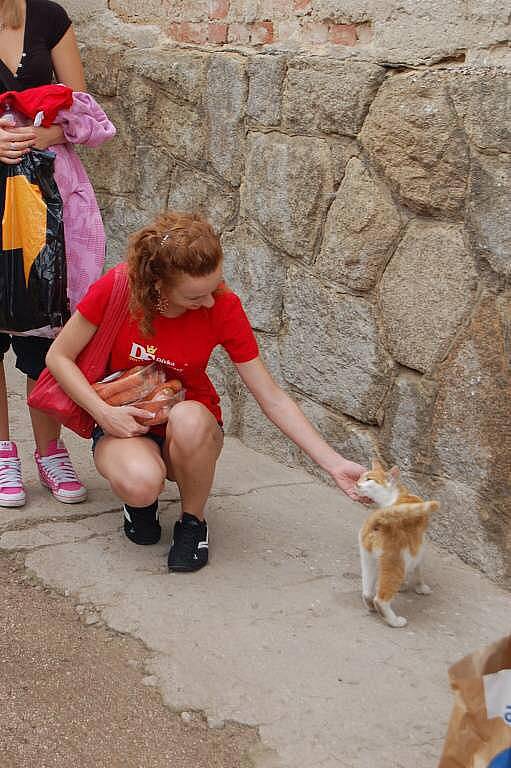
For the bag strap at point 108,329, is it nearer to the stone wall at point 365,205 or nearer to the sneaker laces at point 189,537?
the sneaker laces at point 189,537

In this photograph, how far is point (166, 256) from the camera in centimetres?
269

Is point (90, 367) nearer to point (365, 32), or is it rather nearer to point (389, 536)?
point (389, 536)

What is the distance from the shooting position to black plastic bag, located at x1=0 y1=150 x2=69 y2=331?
311 cm

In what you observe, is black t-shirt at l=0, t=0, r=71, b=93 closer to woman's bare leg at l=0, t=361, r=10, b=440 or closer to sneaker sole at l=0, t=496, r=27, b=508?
woman's bare leg at l=0, t=361, r=10, b=440

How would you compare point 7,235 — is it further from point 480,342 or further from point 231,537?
point 480,342

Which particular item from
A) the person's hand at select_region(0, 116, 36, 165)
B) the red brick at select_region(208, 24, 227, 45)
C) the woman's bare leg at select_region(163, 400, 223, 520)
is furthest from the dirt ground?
the red brick at select_region(208, 24, 227, 45)

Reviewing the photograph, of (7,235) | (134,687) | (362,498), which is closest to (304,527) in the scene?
(362,498)

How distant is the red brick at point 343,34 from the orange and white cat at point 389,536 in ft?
4.55

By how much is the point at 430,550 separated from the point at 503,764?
1.40 m

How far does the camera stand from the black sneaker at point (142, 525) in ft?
10.0

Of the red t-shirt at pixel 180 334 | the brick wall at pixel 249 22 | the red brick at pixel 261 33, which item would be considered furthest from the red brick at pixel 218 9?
the red t-shirt at pixel 180 334

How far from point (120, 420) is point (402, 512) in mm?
847

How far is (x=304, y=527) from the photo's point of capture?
3275 mm

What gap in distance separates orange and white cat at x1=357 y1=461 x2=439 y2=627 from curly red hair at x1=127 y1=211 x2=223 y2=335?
0.70 meters
